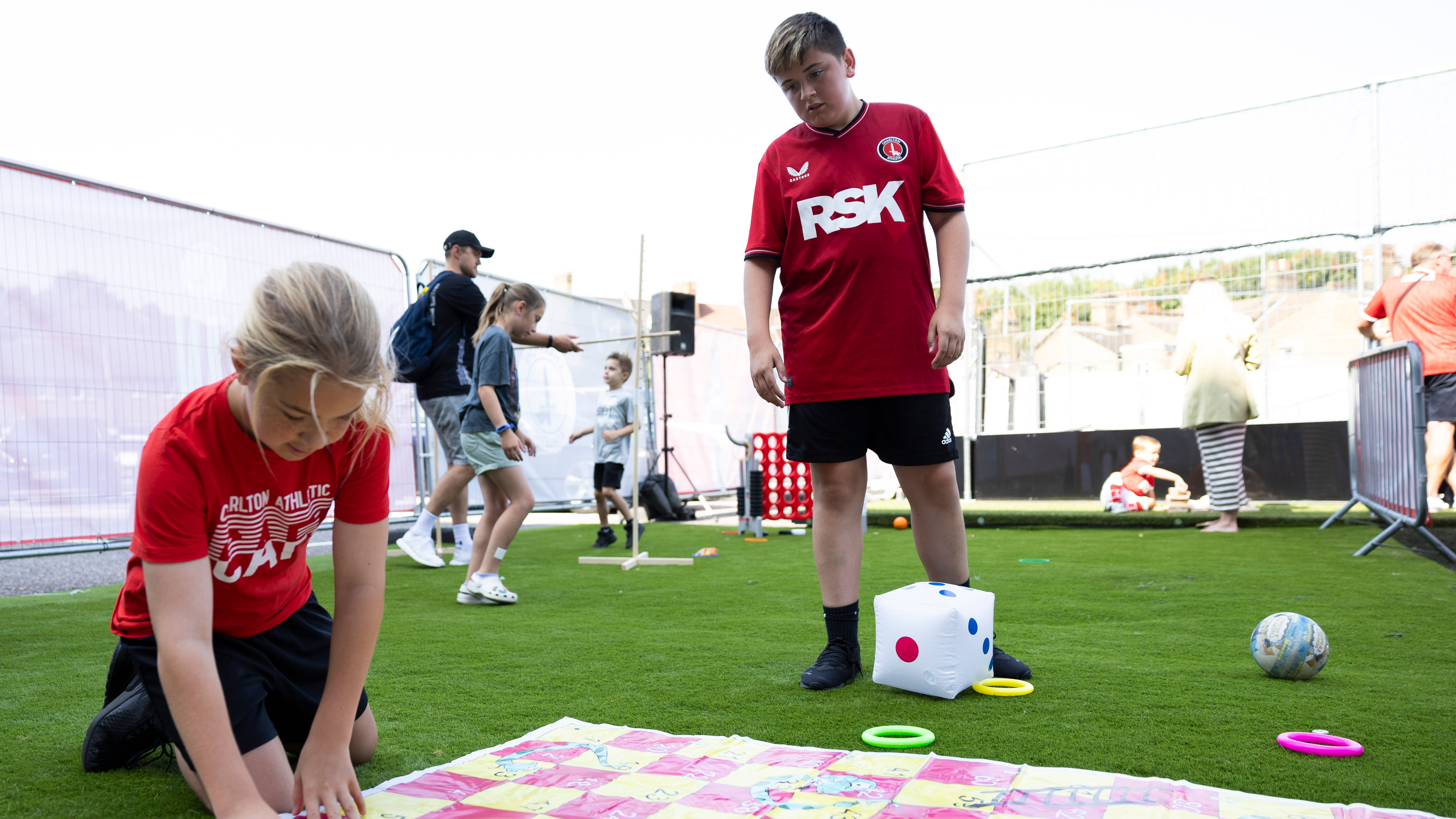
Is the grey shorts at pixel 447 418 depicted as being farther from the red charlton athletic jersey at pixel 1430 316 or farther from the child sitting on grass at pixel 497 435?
the red charlton athletic jersey at pixel 1430 316

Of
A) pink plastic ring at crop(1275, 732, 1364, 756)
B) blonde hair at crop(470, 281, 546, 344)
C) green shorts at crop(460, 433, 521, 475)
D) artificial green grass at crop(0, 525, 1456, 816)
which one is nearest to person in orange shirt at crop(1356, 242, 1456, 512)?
artificial green grass at crop(0, 525, 1456, 816)

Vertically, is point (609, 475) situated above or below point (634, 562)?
above

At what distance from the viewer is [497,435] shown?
434 cm

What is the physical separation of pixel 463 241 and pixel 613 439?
2.65 meters

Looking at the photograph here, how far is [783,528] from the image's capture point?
26.4 ft

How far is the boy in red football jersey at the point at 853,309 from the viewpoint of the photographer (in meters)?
2.45

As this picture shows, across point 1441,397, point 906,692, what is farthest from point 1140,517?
point 906,692

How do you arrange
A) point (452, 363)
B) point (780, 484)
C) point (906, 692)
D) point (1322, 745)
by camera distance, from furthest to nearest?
point (780, 484) < point (452, 363) < point (906, 692) < point (1322, 745)

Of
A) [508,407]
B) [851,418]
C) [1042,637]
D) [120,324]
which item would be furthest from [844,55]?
[120,324]

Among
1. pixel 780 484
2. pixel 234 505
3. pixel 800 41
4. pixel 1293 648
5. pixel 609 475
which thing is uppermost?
pixel 800 41

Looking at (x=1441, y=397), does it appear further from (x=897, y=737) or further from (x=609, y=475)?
(x=609, y=475)

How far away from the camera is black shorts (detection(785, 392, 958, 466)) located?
2.47 metres

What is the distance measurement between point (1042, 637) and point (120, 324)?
5.49 meters

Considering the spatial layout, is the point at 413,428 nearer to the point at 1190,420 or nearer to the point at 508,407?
the point at 508,407
